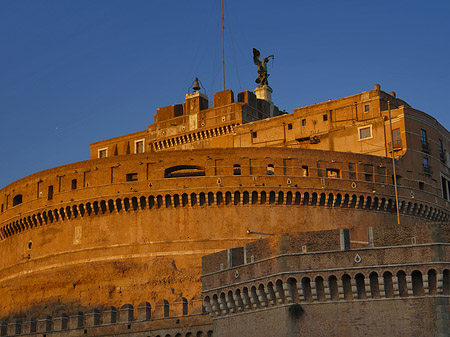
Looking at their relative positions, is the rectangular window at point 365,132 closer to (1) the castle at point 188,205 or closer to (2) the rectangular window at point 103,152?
(1) the castle at point 188,205

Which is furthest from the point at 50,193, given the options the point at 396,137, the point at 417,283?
the point at 417,283

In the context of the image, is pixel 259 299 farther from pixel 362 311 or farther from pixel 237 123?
pixel 237 123

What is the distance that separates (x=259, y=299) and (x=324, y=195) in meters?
19.3

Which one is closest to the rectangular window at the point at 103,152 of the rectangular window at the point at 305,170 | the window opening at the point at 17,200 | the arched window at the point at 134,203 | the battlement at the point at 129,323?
the window opening at the point at 17,200

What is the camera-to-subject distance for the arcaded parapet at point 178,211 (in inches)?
1673

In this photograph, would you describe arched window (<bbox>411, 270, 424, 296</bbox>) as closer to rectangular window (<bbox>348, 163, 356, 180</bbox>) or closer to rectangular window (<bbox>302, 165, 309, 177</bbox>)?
rectangular window (<bbox>302, 165, 309, 177</bbox>)

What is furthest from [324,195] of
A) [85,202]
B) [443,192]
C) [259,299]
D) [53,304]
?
[259,299]

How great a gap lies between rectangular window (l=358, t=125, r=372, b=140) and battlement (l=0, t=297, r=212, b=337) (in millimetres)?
18772

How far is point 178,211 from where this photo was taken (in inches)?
1693

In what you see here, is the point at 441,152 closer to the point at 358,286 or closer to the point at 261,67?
the point at 261,67

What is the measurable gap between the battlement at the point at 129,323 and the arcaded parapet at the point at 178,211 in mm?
7469

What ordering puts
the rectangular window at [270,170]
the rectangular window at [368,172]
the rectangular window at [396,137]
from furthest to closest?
1. the rectangular window at [396,137]
2. the rectangular window at [368,172]
3. the rectangular window at [270,170]

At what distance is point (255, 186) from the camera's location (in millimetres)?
42688

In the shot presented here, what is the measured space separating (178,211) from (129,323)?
1140 centimetres
